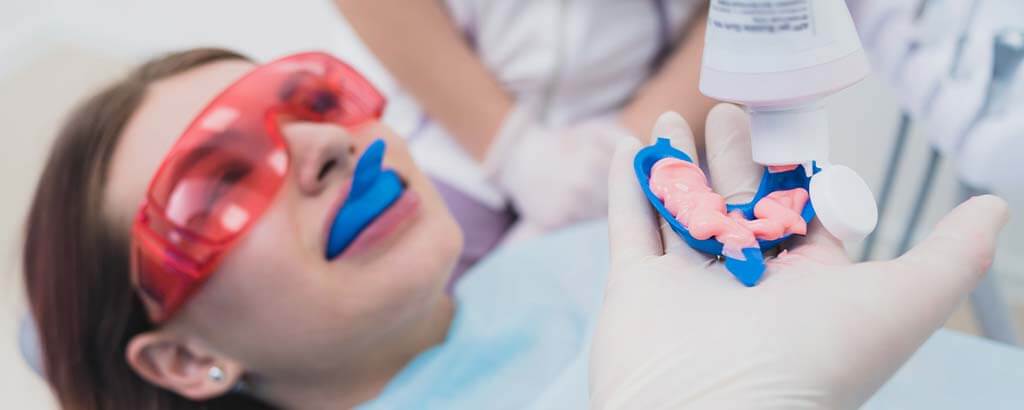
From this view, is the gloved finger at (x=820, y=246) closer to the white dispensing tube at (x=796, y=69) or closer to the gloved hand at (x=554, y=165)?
the white dispensing tube at (x=796, y=69)

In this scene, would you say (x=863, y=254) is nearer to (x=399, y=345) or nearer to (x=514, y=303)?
(x=514, y=303)

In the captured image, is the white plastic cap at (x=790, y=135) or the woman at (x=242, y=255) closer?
the white plastic cap at (x=790, y=135)

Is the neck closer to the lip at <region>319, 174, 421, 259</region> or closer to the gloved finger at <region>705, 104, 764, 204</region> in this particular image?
the lip at <region>319, 174, 421, 259</region>

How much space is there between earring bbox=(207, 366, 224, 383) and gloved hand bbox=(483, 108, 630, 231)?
44 cm

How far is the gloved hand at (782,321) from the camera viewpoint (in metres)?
0.48

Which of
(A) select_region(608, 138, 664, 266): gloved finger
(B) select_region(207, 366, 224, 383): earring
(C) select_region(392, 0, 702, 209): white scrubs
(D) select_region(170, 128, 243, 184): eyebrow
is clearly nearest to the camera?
(A) select_region(608, 138, 664, 266): gloved finger

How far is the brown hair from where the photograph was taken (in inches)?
30.4

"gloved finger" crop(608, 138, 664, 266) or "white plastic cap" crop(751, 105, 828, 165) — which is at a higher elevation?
"white plastic cap" crop(751, 105, 828, 165)

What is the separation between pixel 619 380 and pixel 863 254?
0.77m

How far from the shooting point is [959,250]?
0.50 metres

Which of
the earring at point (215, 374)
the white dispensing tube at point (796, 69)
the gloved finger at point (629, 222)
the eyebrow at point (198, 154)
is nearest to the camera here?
the white dispensing tube at point (796, 69)

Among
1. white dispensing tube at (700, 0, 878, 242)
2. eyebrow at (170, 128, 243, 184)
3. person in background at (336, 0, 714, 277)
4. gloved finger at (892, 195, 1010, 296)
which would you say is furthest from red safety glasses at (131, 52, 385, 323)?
gloved finger at (892, 195, 1010, 296)

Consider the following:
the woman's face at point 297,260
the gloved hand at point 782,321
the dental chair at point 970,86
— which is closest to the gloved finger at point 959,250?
the gloved hand at point 782,321

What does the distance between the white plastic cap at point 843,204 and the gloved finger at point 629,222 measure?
127mm
